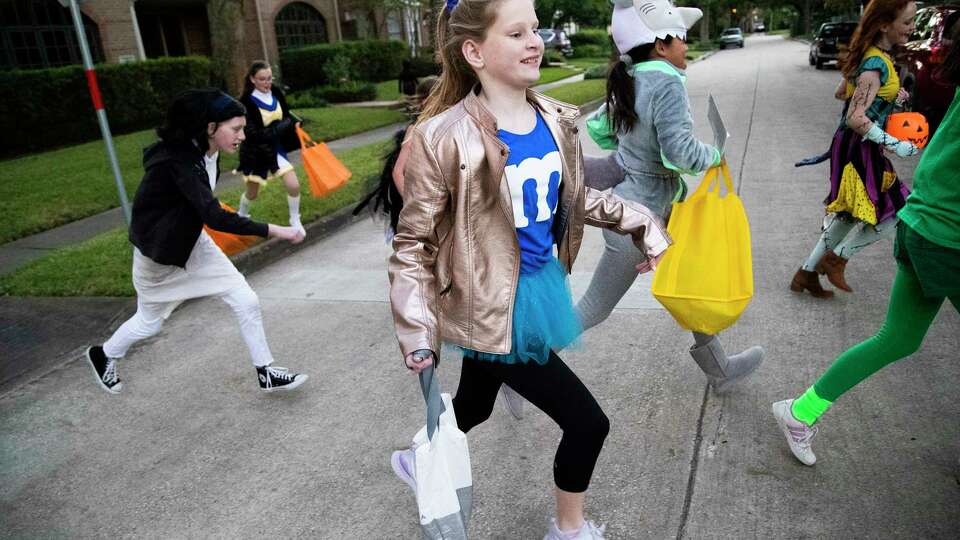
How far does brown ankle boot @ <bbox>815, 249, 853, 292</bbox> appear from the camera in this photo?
14.6ft

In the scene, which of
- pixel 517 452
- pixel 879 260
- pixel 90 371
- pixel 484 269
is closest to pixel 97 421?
pixel 90 371

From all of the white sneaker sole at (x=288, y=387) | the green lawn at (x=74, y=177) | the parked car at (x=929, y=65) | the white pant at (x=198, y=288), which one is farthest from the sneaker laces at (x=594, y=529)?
the parked car at (x=929, y=65)

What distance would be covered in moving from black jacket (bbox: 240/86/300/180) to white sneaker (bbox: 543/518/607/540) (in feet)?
17.8

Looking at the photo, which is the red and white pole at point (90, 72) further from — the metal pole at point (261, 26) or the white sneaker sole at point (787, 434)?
the metal pole at point (261, 26)

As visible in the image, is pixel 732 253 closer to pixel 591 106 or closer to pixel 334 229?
pixel 334 229

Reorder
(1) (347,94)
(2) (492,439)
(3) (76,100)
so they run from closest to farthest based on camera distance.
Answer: (2) (492,439), (3) (76,100), (1) (347,94)

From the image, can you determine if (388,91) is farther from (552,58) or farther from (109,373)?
(109,373)

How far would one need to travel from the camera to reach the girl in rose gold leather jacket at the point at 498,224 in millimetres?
2041

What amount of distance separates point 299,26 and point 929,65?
24.0m

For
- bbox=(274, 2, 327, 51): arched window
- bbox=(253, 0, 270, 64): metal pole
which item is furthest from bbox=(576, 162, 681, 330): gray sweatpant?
bbox=(274, 2, 327, 51): arched window

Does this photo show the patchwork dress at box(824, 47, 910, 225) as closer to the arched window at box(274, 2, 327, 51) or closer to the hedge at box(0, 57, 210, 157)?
the hedge at box(0, 57, 210, 157)

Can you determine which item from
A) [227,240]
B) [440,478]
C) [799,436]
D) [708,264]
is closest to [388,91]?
[227,240]

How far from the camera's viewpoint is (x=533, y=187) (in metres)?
2.16

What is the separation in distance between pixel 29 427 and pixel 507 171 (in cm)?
321
